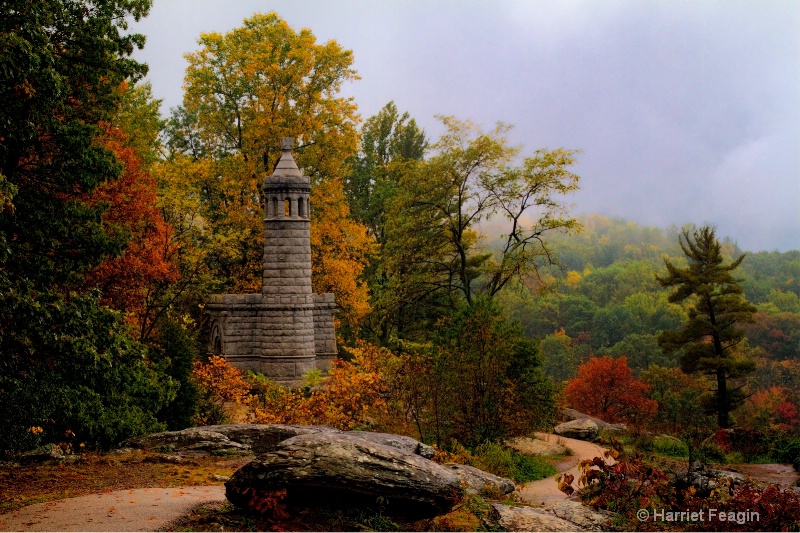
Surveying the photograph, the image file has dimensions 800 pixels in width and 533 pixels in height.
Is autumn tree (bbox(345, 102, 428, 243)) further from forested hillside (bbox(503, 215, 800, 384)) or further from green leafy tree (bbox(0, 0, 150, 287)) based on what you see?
green leafy tree (bbox(0, 0, 150, 287))

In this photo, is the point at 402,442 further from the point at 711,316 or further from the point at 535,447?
the point at 711,316

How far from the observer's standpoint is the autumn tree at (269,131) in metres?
30.9

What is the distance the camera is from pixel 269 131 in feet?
102

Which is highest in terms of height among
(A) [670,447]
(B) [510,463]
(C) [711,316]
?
(C) [711,316]

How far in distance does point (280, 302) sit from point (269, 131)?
7.52 metres

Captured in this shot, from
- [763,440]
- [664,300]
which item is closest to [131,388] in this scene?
[763,440]

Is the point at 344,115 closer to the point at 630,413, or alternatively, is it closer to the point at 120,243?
the point at 630,413

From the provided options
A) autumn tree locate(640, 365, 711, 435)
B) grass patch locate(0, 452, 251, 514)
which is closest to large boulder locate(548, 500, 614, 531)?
grass patch locate(0, 452, 251, 514)

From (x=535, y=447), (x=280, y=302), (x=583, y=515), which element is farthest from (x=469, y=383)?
(x=280, y=302)

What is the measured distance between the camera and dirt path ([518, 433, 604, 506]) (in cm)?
1553

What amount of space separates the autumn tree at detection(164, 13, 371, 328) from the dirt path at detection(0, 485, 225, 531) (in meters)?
20.1

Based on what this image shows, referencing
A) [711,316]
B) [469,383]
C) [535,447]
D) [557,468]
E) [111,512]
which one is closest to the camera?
[111,512]

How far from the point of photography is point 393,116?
137 ft

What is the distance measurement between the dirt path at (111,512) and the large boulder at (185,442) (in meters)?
3.52
